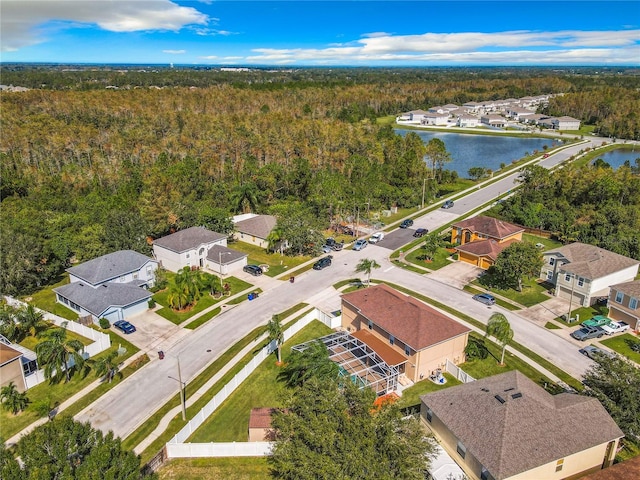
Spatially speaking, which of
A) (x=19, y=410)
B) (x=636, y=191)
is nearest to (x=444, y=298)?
(x=19, y=410)

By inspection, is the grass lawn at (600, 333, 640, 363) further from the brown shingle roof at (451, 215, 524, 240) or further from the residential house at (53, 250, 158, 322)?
the residential house at (53, 250, 158, 322)

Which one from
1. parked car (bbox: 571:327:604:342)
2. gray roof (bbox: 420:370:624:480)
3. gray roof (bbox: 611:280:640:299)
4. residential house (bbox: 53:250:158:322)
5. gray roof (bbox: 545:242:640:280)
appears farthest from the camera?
gray roof (bbox: 545:242:640:280)

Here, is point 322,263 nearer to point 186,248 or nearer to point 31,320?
point 186,248

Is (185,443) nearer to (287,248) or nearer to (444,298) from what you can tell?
(444,298)

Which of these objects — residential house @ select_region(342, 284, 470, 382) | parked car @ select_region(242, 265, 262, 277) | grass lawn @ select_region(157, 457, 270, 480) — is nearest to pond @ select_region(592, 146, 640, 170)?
parked car @ select_region(242, 265, 262, 277)

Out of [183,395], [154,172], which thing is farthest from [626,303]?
[154,172]

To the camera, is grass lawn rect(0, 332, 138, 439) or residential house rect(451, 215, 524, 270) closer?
grass lawn rect(0, 332, 138, 439)

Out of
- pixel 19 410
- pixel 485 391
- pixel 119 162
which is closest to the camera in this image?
pixel 485 391

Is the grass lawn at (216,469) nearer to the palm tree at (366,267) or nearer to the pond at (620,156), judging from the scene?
the palm tree at (366,267)
